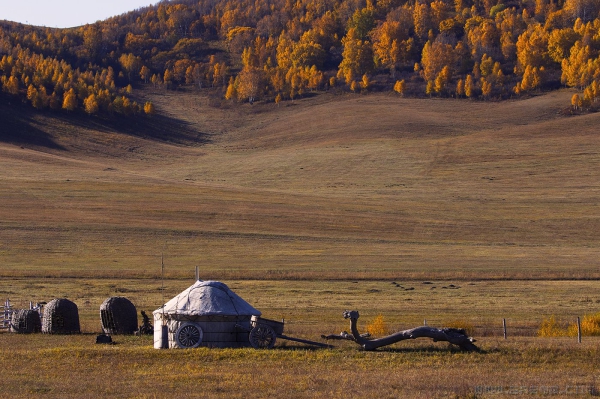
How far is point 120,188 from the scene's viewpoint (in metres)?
98.5

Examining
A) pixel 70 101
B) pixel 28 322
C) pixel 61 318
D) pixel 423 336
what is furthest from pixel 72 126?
pixel 423 336

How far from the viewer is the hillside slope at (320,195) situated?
210ft

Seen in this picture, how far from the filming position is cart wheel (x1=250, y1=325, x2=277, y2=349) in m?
26.0

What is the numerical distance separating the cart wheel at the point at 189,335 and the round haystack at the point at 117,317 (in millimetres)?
5997

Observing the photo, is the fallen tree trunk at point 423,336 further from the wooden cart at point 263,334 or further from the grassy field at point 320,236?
the wooden cart at point 263,334

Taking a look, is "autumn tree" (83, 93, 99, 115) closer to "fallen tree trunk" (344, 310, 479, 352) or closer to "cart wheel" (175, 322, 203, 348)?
"cart wheel" (175, 322, 203, 348)

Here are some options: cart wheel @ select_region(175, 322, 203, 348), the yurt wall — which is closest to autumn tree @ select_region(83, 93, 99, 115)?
the yurt wall

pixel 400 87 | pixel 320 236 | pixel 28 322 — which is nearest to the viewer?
pixel 28 322

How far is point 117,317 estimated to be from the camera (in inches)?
1236

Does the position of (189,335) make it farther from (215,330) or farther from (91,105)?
(91,105)

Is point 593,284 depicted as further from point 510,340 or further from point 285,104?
point 285,104

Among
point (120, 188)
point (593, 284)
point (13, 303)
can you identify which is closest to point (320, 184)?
point (120, 188)

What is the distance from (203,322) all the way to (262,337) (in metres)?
1.83

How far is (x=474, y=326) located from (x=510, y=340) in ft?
19.1
